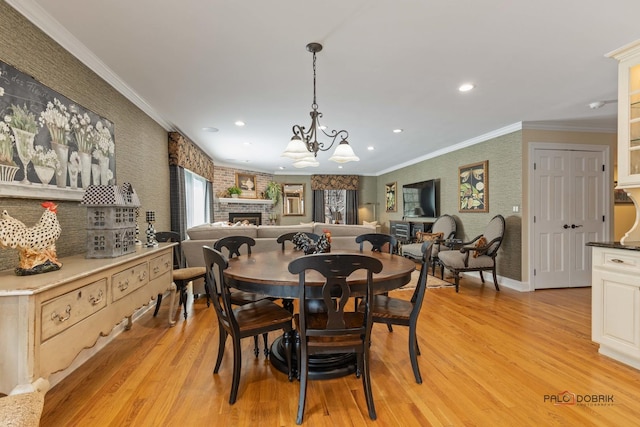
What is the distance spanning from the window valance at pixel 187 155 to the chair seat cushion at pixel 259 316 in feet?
10.8

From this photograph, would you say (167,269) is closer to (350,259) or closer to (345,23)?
(350,259)

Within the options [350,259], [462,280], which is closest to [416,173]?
[462,280]

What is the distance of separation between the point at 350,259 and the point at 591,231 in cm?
487

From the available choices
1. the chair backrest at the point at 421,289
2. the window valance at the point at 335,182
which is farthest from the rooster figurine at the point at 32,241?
the window valance at the point at 335,182

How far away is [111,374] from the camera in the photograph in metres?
2.22

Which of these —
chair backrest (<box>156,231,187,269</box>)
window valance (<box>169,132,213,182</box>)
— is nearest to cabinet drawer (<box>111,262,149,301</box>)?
chair backrest (<box>156,231,187,269</box>)

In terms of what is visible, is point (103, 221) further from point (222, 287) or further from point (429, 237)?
point (429, 237)

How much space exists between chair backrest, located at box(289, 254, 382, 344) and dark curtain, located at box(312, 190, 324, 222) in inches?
310

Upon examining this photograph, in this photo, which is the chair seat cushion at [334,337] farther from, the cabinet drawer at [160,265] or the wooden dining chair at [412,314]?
the cabinet drawer at [160,265]

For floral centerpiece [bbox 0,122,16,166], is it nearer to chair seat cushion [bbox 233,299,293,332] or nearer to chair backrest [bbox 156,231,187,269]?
chair seat cushion [bbox 233,299,293,332]

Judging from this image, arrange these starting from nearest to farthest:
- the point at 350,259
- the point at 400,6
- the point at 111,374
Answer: the point at 350,259 < the point at 400,6 < the point at 111,374

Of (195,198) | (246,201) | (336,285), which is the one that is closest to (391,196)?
(246,201)

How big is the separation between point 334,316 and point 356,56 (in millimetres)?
2008

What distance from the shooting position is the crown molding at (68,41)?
6.35 feet
